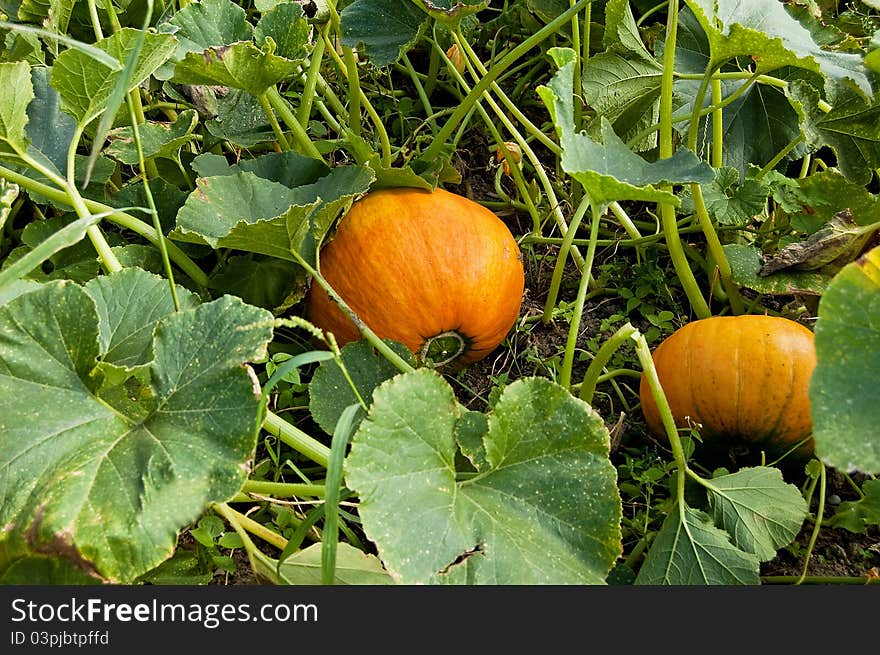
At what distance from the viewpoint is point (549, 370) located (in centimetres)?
169

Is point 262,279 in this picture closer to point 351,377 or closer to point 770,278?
point 351,377

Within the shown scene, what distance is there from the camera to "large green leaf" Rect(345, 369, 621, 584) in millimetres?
1070

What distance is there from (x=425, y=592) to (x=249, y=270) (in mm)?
734

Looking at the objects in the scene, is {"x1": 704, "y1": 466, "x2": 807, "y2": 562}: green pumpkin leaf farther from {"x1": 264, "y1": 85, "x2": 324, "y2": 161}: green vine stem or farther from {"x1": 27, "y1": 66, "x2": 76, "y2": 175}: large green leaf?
{"x1": 27, "y1": 66, "x2": 76, "y2": 175}: large green leaf

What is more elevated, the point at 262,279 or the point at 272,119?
the point at 272,119

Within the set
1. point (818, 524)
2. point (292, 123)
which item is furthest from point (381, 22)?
point (818, 524)

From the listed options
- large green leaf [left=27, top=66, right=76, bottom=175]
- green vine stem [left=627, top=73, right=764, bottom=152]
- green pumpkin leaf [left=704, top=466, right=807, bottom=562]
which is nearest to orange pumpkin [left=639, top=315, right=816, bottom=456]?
green pumpkin leaf [left=704, top=466, right=807, bottom=562]

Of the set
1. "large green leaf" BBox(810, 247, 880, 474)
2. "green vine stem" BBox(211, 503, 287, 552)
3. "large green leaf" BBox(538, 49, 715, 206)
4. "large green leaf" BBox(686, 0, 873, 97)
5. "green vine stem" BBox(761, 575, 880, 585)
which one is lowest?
"green vine stem" BBox(761, 575, 880, 585)

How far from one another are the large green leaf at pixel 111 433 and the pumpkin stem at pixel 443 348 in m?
0.52

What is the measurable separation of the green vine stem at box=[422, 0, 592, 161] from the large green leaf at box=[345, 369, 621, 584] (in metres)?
0.63

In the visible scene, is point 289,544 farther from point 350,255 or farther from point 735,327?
point 735,327

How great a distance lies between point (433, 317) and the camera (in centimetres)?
154

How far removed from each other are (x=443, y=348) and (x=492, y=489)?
0.52 m

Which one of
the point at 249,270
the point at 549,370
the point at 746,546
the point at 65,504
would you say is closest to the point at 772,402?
the point at 746,546
